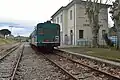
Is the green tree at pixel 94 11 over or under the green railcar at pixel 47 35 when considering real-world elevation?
over

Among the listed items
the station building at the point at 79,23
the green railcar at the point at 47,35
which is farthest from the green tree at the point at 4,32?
the green railcar at the point at 47,35

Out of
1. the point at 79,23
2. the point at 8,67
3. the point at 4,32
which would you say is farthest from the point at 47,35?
the point at 4,32

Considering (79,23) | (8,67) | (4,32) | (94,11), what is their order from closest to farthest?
(8,67) < (94,11) < (79,23) < (4,32)

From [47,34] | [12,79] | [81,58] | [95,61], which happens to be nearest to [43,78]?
[12,79]

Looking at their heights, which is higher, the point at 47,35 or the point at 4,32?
the point at 4,32

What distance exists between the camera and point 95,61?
14156 mm

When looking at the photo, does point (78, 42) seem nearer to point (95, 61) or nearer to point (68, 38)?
point (68, 38)

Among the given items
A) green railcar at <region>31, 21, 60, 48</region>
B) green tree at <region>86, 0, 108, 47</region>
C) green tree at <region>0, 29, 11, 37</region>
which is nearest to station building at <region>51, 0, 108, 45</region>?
green tree at <region>86, 0, 108, 47</region>

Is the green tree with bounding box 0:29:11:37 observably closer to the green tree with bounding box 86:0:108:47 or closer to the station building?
the station building

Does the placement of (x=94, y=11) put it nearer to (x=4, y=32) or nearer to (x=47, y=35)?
(x=47, y=35)

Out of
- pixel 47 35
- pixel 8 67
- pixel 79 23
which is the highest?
pixel 79 23

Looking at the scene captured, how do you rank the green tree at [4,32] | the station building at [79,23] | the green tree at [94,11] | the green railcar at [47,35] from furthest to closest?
the green tree at [4,32] < the station building at [79,23] < the green tree at [94,11] < the green railcar at [47,35]

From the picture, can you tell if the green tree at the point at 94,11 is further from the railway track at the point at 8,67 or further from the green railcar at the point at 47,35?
the railway track at the point at 8,67

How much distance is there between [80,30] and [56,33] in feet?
52.1
